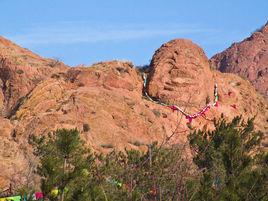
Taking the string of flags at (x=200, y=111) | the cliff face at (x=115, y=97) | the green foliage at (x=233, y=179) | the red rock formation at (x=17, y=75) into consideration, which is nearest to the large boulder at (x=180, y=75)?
the cliff face at (x=115, y=97)

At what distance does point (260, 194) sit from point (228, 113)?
115 ft

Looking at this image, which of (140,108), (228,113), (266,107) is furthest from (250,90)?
(140,108)

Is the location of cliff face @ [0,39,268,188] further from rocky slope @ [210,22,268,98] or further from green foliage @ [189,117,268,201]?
rocky slope @ [210,22,268,98]

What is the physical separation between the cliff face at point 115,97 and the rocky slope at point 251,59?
30.4 m

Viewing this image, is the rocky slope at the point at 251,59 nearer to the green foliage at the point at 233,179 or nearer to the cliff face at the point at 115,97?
the cliff face at the point at 115,97

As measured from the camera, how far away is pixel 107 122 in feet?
122

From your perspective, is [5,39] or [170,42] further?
[5,39]

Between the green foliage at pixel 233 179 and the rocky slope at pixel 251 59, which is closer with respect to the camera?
the green foliage at pixel 233 179

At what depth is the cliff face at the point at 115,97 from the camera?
3506cm

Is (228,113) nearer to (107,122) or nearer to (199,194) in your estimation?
(107,122)

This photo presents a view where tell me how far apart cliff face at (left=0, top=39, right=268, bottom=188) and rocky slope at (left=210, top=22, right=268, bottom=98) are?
99.7ft

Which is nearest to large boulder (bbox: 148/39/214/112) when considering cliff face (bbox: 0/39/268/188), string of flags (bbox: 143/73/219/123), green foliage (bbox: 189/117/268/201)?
cliff face (bbox: 0/39/268/188)

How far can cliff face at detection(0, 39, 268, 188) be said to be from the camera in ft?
115

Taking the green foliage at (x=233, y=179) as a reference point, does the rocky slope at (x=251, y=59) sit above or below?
above
